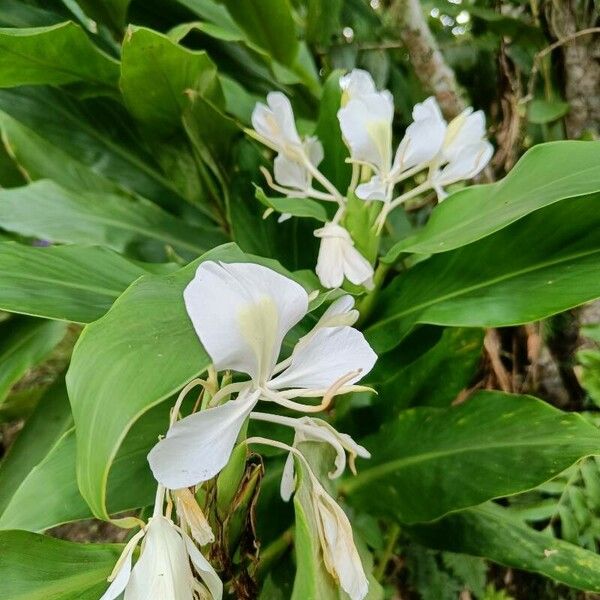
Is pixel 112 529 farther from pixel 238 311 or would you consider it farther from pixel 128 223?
pixel 238 311

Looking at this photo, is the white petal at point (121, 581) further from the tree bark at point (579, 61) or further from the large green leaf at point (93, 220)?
the tree bark at point (579, 61)

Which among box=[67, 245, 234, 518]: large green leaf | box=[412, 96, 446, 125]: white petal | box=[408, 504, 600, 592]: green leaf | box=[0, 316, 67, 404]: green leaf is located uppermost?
box=[67, 245, 234, 518]: large green leaf

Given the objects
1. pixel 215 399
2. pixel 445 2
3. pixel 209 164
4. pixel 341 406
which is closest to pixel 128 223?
pixel 209 164

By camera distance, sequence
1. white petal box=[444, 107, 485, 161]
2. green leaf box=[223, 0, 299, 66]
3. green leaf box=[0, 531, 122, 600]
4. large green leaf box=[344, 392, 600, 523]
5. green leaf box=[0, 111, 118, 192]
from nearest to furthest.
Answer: green leaf box=[0, 531, 122, 600] < large green leaf box=[344, 392, 600, 523] < white petal box=[444, 107, 485, 161] < green leaf box=[0, 111, 118, 192] < green leaf box=[223, 0, 299, 66]

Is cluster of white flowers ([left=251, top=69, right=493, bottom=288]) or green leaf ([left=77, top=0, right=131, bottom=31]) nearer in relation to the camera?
cluster of white flowers ([left=251, top=69, right=493, bottom=288])

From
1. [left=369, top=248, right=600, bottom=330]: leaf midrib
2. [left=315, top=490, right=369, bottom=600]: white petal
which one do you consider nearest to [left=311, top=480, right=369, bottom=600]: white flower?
[left=315, top=490, right=369, bottom=600]: white petal

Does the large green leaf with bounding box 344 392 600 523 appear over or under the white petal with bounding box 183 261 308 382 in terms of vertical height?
under

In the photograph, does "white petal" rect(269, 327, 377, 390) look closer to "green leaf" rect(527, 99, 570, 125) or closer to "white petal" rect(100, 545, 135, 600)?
"white petal" rect(100, 545, 135, 600)

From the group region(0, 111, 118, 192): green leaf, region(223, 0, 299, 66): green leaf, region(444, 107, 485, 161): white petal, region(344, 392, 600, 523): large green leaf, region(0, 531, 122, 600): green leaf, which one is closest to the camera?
region(0, 531, 122, 600): green leaf

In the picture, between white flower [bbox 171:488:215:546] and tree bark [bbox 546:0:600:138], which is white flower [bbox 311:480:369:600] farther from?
tree bark [bbox 546:0:600:138]
